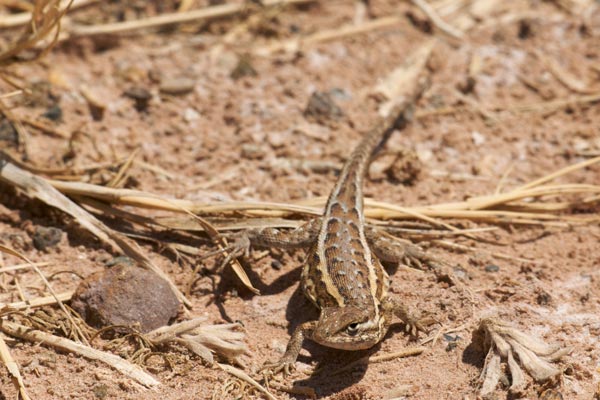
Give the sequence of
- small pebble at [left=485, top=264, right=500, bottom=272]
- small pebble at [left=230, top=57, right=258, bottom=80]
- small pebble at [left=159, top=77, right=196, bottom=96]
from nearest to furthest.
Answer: small pebble at [left=485, top=264, right=500, bottom=272] < small pebble at [left=159, top=77, right=196, bottom=96] < small pebble at [left=230, top=57, right=258, bottom=80]

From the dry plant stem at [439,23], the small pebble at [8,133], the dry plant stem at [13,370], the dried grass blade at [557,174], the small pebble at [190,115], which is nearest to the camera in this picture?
the dry plant stem at [13,370]

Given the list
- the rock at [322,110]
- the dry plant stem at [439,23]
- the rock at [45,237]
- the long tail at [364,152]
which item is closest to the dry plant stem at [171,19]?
the dry plant stem at [439,23]

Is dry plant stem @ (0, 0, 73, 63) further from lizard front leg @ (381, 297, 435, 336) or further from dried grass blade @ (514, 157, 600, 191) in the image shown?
dried grass blade @ (514, 157, 600, 191)

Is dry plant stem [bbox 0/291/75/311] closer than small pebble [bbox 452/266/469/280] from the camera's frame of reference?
Yes

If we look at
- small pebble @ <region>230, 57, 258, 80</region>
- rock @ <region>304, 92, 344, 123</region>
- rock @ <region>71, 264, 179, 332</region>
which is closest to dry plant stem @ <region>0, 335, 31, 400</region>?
rock @ <region>71, 264, 179, 332</region>

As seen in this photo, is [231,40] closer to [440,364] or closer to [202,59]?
[202,59]

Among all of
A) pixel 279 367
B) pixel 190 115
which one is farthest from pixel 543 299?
pixel 190 115

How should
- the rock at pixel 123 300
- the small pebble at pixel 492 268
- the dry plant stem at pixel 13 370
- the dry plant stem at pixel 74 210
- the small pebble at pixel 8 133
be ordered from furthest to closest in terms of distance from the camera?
the small pebble at pixel 8 133 < the small pebble at pixel 492 268 < the dry plant stem at pixel 74 210 < the rock at pixel 123 300 < the dry plant stem at pixel 13 370

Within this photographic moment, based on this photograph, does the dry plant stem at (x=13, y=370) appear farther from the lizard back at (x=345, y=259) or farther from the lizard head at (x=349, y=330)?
the lizard back at (x=345, y=259)
